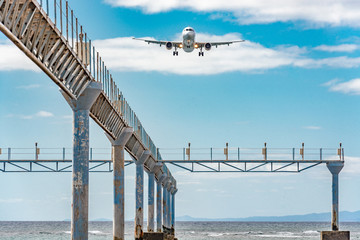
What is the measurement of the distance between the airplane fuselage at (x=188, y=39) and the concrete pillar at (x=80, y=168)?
6166 centimetres

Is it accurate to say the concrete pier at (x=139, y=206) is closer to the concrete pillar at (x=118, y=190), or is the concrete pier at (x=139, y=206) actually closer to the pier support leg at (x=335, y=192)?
the concrete pillar at (x=118, y=190)

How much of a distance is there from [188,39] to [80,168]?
205 feet

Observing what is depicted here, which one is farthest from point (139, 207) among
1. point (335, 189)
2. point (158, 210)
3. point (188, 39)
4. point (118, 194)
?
point (188, 39)

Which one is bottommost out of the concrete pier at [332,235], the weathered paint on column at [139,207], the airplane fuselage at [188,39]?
the concrete pier at [332,235]

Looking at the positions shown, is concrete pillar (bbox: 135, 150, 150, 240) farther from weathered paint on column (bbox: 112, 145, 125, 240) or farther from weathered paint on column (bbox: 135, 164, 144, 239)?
weathered paint on column (bbox: 112, 145, 125, 240)

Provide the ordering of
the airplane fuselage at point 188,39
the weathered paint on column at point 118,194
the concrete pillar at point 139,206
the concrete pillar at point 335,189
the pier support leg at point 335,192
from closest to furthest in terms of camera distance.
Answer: the weathered paint on column at point 118,194 < the concrete pillar at point 139,206 < the pier support leg at point 335,192 < the concrete pillar at point 335,189 < the airplane fuselage at point 188,39

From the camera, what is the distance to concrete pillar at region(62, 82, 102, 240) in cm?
3084

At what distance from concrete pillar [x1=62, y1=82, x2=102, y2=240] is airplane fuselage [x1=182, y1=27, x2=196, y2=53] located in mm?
61657

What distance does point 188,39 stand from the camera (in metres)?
92.0

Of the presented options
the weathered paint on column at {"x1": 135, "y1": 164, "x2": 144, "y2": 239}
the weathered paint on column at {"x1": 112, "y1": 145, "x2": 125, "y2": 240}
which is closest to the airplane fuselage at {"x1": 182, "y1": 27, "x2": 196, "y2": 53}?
the weathered paint on column at {"x1": 135, "y1": 164, "x2": 144, "y2": 239}

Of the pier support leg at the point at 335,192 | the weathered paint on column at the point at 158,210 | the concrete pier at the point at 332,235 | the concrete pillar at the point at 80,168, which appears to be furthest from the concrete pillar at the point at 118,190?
the weathered paint on column at the point at 158,210

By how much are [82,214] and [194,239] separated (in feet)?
309

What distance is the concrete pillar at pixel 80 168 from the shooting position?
30844 millimetres

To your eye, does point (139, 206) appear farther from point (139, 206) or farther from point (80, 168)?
point (80, 168)
